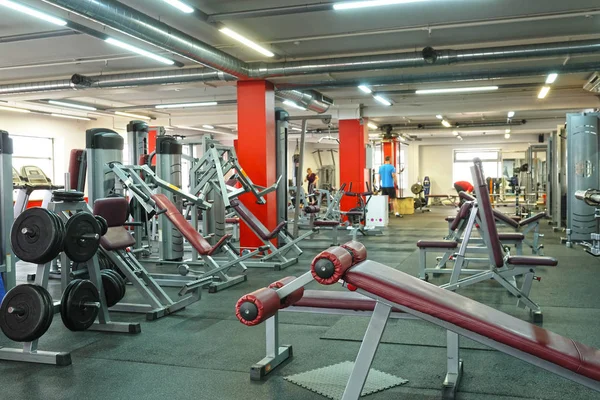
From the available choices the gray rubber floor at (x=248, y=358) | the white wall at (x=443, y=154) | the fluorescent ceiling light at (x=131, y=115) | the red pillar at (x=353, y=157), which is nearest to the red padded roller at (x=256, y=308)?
the gray rubber floor at (x=248, y=358)

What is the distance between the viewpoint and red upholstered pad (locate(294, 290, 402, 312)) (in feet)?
8.70

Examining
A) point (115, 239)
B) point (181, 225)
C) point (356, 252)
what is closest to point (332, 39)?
point (181, 225)

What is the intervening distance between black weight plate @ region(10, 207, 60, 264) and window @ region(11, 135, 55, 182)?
35.7 ft

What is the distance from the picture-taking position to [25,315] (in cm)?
302

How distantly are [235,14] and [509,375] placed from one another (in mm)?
4360

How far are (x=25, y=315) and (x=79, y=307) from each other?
366 mm

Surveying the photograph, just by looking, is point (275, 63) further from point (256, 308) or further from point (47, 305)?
point (256, 308)

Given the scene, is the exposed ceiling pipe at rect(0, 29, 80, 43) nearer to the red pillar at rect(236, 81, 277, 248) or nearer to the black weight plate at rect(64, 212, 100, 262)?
the red pillar at rect(236, 81, 277, 248)

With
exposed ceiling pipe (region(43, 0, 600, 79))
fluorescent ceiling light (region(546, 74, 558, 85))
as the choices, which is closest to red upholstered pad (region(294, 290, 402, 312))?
exposed ceiling pipe (region(43, 0, 600, 79))

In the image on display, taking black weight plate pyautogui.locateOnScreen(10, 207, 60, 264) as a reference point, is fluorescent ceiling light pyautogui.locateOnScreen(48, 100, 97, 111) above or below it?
above

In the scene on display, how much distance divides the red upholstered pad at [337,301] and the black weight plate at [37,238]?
143cm

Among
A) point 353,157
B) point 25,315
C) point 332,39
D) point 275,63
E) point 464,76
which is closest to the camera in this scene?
point 25,315

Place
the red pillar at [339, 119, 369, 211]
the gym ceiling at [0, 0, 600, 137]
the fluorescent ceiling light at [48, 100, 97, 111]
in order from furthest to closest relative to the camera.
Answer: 1. the red pillar at [339, 119, 369, 211]
2. the fluorescent ceiling light at [48, 100, 97, 111]
3. the gym ceiling at [0, 0, 600, 137]

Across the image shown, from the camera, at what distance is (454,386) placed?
98.2 inches
